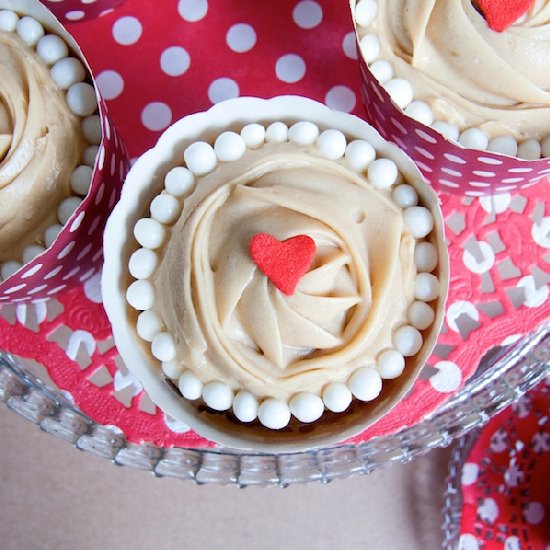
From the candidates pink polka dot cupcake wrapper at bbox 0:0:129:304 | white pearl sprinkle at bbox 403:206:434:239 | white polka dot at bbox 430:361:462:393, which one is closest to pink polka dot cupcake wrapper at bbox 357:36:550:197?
white pearl sprinkle at bbox 403:206:434:239

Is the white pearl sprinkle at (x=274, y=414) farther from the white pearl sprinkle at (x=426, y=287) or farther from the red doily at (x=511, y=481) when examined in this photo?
the red doily at (x=511, y=481)

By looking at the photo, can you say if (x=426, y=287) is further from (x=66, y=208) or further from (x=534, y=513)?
(x=534, y=513)

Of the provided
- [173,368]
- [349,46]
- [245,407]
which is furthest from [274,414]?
[349,46]

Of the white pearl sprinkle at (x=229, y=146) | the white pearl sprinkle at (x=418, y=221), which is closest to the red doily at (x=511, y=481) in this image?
the white pearl sprinkle at (x=418, y=221)

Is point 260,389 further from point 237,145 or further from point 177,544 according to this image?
point 177,544

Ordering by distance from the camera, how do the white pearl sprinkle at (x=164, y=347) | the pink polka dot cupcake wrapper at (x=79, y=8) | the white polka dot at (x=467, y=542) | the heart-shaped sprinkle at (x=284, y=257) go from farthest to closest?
the white polka dot at (x=467, y=542) < the pink polka dot cupcake wrapper at (x=79, y=8) < the white pearl sprinkle at (x=164, y=347) < the heart-shaped sprinkle at (x=284, y=257)

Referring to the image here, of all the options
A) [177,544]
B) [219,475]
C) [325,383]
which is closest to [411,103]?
[325,383]
